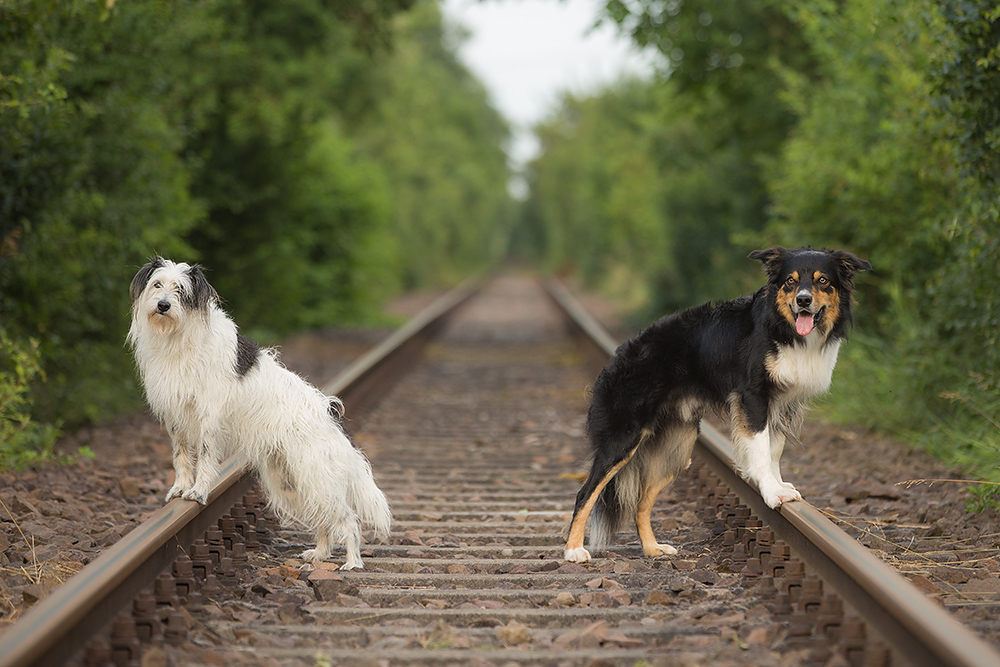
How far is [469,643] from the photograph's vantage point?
12.4 ft

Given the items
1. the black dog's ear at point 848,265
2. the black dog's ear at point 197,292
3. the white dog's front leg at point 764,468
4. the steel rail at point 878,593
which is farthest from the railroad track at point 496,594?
the black dog's ear at point 848,265

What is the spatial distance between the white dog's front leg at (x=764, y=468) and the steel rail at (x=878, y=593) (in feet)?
0.19

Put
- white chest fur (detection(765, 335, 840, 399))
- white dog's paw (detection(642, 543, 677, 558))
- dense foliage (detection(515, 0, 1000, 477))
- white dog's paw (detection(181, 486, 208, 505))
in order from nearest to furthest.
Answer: white chest fur (detection(765, 335, 840, 399))
white dog's paw (detection(181, 486, 208, 505))
white dog's paw (detection(642, 543, 677, 558))
dense foliage (detection(515, 0, 1000, 477))

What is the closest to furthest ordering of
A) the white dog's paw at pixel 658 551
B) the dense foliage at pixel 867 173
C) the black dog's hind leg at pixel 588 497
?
1. the black dog's hind leg at pixel 588 497
2. the white dog's paw at pixel 658 551
3. the dense foliage at pixel 867 173

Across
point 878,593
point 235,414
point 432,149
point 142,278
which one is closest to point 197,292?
point 142,278

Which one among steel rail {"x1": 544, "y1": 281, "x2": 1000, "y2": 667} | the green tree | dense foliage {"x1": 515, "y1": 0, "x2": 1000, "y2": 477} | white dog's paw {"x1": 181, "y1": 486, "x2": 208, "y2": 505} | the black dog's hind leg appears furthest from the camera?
the green tree

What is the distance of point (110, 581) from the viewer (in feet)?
11.7

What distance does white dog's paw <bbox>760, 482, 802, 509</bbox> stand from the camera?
4617 mm

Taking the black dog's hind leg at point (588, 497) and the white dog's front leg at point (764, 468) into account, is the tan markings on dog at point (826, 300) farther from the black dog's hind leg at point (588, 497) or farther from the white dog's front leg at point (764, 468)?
the black dog's hind leg at point (588, 497)

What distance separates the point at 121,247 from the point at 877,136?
25.8ft

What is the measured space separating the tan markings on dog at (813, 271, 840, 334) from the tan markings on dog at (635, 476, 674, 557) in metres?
1.15

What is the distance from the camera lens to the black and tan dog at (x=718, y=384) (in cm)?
459

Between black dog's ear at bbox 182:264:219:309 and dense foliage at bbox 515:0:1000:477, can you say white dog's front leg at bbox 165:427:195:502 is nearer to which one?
black dog's ear at bbox 182:264:219:309

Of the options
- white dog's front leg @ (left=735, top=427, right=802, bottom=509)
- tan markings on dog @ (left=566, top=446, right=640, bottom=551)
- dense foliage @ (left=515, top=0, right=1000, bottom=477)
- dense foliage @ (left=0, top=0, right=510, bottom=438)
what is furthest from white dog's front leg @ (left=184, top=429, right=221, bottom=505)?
dense foliage @ (left=515, top=0, right=1000, bottom=477)
